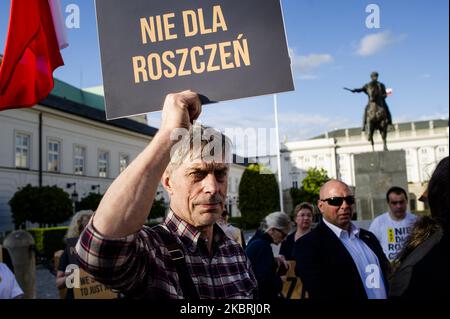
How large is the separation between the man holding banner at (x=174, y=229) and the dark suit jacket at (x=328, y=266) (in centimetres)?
107

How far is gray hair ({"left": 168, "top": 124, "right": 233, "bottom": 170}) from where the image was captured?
4.99 ft

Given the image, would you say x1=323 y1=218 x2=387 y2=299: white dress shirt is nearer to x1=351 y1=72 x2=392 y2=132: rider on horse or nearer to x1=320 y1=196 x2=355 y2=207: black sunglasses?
x1=320 y1=196 x2=355 y2=207: black sunglasses

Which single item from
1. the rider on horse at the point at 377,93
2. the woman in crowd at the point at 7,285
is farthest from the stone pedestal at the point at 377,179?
the woman in crowd at the point at 7,285

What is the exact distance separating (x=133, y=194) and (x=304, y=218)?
4.91m

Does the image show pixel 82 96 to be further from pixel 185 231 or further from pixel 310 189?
pixel 185 231

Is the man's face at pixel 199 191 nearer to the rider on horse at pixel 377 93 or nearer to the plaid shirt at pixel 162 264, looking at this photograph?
the plaid shirt at pixel 162 264

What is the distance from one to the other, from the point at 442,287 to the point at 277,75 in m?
0.91

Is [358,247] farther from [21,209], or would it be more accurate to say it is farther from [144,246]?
[21,209]

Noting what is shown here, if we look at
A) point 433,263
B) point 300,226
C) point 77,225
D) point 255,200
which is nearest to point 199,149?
point 433,263

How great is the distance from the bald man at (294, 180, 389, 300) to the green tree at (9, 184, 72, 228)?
72.3 feet

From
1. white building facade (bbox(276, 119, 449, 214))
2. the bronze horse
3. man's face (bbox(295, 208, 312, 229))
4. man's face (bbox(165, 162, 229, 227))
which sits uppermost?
white building facade (bbox(276, 119, 449, 214))

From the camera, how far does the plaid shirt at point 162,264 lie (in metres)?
1.17

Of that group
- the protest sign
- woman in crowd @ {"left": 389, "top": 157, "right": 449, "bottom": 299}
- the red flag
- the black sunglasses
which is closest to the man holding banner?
the protest sign
